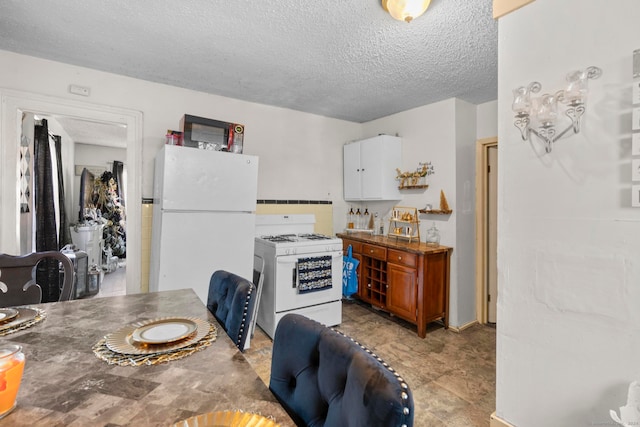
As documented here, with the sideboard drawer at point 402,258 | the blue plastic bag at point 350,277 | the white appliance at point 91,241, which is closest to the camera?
the white appliance at point 91,241

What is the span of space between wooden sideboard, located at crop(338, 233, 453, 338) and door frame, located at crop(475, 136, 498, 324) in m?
0.45

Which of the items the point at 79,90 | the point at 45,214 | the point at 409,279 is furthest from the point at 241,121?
the point at 409,279

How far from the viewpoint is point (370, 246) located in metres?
3.47

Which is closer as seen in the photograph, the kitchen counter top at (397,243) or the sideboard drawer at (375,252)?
the kitchen counter top at (397,243)

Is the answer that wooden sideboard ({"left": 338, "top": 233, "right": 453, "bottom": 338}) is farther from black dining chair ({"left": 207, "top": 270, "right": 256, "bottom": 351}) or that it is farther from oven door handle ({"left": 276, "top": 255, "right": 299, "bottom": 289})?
black dining chair ({"left": 207, "top": 270, "right": 256, "bottom": 351})

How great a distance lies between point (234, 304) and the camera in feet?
4.24

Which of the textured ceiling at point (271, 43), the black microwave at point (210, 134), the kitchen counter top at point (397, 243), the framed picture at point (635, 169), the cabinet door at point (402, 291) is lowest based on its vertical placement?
the cabinet door at point (402, 291)

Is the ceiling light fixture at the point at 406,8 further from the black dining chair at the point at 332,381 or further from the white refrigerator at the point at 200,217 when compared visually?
the black dining chair at the point at 332,381

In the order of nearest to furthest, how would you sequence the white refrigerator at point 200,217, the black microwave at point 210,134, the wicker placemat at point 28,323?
1. the wicker placemat at point 28,323
2. the white refrigerator at point 200,217
3. the black microwave at point 210,134

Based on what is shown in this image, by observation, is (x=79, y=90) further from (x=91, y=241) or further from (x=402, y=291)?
(x=402, y=291)

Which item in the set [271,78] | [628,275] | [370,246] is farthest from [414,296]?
[271,78]

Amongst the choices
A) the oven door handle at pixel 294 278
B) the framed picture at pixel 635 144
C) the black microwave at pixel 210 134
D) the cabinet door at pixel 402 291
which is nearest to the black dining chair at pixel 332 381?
the framed picture at pixel 635 144

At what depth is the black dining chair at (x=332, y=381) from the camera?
1.90 ft

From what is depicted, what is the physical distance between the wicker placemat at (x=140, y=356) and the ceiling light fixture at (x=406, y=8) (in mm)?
1913
